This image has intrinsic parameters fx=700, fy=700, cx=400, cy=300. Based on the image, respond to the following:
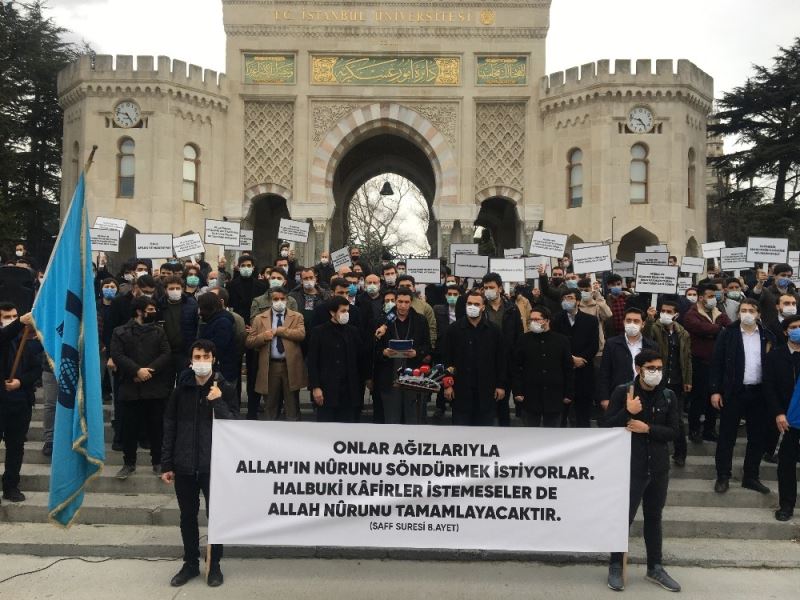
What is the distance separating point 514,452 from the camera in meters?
5.64

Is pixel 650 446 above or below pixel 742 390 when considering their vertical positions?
below

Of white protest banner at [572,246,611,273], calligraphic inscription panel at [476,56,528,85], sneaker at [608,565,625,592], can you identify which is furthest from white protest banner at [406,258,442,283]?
calligraphic inscription panel at [476,56,528,85]

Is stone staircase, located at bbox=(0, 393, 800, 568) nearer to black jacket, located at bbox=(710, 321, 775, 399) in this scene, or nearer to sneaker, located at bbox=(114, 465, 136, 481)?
sneaker, located at bbox=(114, 465, 136, 481)

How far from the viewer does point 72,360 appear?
5.68 meters

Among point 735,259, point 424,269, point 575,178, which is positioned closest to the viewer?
point 424,269

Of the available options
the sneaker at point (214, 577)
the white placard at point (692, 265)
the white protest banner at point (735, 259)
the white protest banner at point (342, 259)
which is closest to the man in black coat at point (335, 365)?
the sneaker at point (214, 577)

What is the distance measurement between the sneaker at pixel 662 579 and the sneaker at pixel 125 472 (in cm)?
521

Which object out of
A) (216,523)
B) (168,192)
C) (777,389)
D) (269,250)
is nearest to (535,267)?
(777,389)

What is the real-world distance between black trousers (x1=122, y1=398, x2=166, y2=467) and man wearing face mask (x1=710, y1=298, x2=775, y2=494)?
585cm

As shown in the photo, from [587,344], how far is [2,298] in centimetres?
828

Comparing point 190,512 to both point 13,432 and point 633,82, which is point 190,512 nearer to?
point 13,432

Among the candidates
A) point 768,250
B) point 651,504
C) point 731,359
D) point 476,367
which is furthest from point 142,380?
point 768,250

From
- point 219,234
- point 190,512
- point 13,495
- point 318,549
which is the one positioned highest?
point 219,234

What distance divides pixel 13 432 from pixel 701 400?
7.65m
